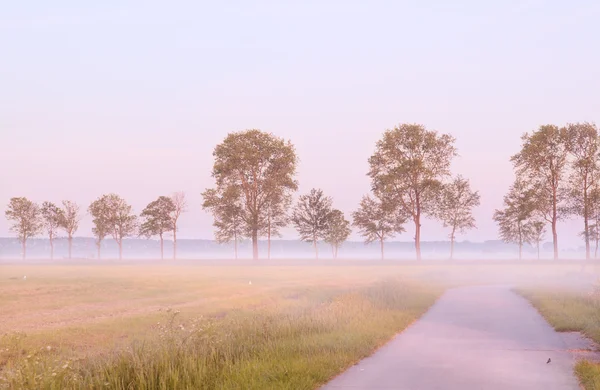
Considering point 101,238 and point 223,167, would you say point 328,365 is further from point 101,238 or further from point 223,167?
point 101,238

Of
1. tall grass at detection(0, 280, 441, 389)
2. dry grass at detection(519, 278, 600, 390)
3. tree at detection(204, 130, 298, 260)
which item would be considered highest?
tree at detection(204, 130, 298, 260)

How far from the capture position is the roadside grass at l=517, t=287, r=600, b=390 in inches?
413

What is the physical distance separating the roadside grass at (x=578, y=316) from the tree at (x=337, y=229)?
194 ft

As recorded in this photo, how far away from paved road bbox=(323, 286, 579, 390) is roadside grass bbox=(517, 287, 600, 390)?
0.30 metres

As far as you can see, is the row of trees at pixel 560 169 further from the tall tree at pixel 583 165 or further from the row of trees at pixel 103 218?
the row of trees at pixel 103 218

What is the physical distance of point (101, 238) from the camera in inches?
4230

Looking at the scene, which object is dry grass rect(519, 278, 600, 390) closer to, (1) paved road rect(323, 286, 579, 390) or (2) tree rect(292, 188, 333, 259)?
(1) paved road rect(323, 286, 579, 390)

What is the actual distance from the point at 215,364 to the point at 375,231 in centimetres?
7452

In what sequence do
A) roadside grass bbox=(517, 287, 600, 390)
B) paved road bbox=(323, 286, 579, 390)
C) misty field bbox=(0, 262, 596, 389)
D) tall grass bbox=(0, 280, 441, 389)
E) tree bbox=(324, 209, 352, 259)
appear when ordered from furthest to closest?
tree bbox=(324, 209, 352, 259), roadside grass bbox=(517, 287, 600, 390), misty field bbox=(0, 262, 596, 389), paved road bbox=(323, 286, 579, 390), tall grass bbox=(0, 280, 441, 389)

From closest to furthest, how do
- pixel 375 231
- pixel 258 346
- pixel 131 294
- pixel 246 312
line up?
pixel 258 346 → pixel 246 312 → pixel 131 294 → pixel 375 231

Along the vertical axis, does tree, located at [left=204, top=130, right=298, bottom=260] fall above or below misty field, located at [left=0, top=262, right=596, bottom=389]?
above

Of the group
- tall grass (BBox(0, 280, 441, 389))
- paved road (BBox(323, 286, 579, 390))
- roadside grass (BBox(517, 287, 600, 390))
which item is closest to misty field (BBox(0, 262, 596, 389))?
tall grass (BBox(0, 280, 441, 389))

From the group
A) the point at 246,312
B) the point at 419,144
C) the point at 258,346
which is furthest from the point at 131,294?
the point at 419,144

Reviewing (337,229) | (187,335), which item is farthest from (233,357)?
(337,229)
